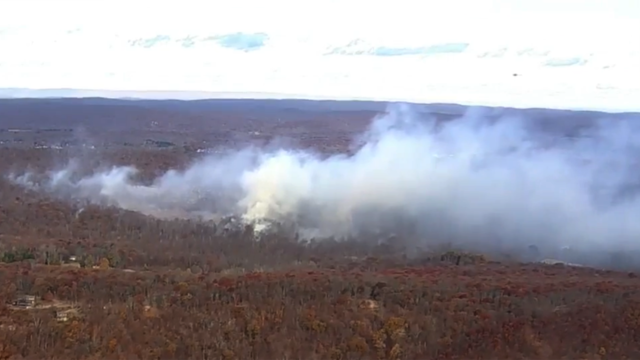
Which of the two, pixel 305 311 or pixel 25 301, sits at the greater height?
pixel 305 311

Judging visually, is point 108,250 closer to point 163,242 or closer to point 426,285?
point 163,242

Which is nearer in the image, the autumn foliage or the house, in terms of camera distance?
the autumn foliage

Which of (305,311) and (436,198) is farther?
(436,198)

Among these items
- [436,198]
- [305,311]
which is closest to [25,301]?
[305,311]

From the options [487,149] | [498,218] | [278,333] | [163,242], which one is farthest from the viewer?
[487,149]

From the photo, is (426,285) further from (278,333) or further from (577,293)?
(278,333)

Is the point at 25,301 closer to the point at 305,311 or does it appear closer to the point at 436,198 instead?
the point at 305,311

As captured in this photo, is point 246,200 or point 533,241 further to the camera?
point 246,200

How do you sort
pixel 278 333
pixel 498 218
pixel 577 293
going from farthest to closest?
pixel 498 218 < pixel 577 293 < pixel 278 333

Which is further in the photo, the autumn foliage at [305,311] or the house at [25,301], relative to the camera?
the house at [25,301]

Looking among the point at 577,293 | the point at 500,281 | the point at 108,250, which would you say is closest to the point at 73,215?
the point at 108,250

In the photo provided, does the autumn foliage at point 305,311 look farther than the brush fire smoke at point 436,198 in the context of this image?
No
